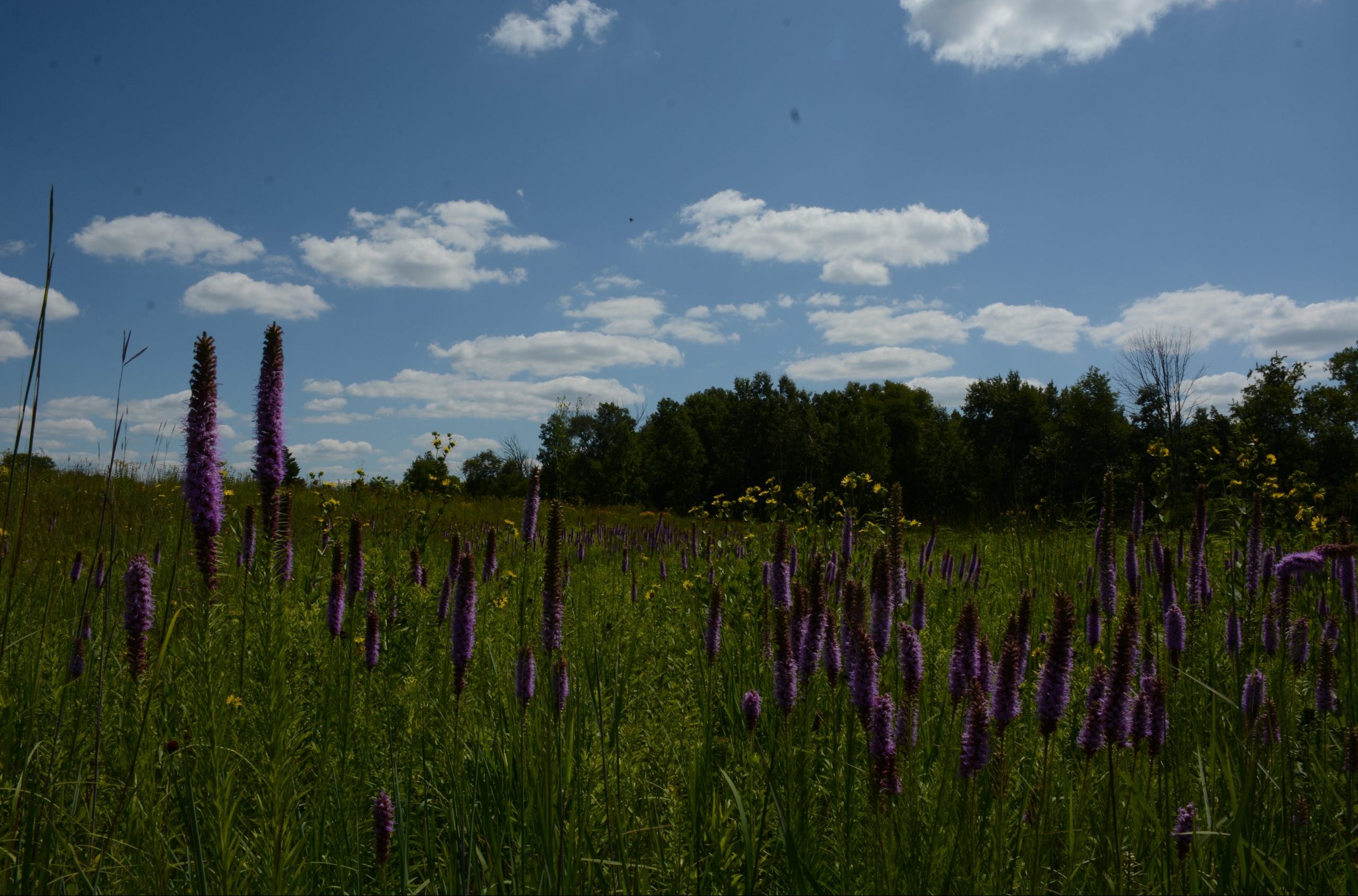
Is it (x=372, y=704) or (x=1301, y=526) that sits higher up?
(x=1301, y=526)

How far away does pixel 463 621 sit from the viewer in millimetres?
2668

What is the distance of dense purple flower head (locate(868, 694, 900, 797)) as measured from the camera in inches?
75.3

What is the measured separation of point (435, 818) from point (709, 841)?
119 cm

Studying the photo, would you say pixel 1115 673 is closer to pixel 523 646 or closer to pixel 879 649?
pixel 879 649

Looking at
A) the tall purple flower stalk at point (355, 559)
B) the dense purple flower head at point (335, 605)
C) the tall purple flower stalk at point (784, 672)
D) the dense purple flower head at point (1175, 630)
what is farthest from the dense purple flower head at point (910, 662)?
the tall purple flower stalk at point (355, 559)

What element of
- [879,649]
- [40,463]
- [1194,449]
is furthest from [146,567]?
[40,463]

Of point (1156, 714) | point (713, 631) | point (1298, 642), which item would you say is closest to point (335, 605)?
point (713, 631)

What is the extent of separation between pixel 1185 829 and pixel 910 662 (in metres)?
0.86

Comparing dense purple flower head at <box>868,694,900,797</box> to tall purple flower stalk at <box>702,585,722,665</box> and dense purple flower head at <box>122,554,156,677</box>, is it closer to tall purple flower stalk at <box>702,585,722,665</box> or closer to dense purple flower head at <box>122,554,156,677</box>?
tall purple flower stalk at <box>702,585,722,665</box>

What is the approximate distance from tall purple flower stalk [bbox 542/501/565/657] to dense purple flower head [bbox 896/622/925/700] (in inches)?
45.8

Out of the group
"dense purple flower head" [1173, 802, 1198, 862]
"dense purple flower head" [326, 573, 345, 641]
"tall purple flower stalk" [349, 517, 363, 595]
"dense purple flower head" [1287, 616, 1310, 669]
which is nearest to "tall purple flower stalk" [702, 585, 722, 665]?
"dense purple flower head" [1173, 802, 1198, 862]

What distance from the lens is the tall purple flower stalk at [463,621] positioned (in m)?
2.62

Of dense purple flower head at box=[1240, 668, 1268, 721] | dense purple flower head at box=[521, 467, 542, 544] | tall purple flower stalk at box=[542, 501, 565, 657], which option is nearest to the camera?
tall purple flower stalk at box=[542, 501, 565, 657]

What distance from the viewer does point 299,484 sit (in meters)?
17.8
